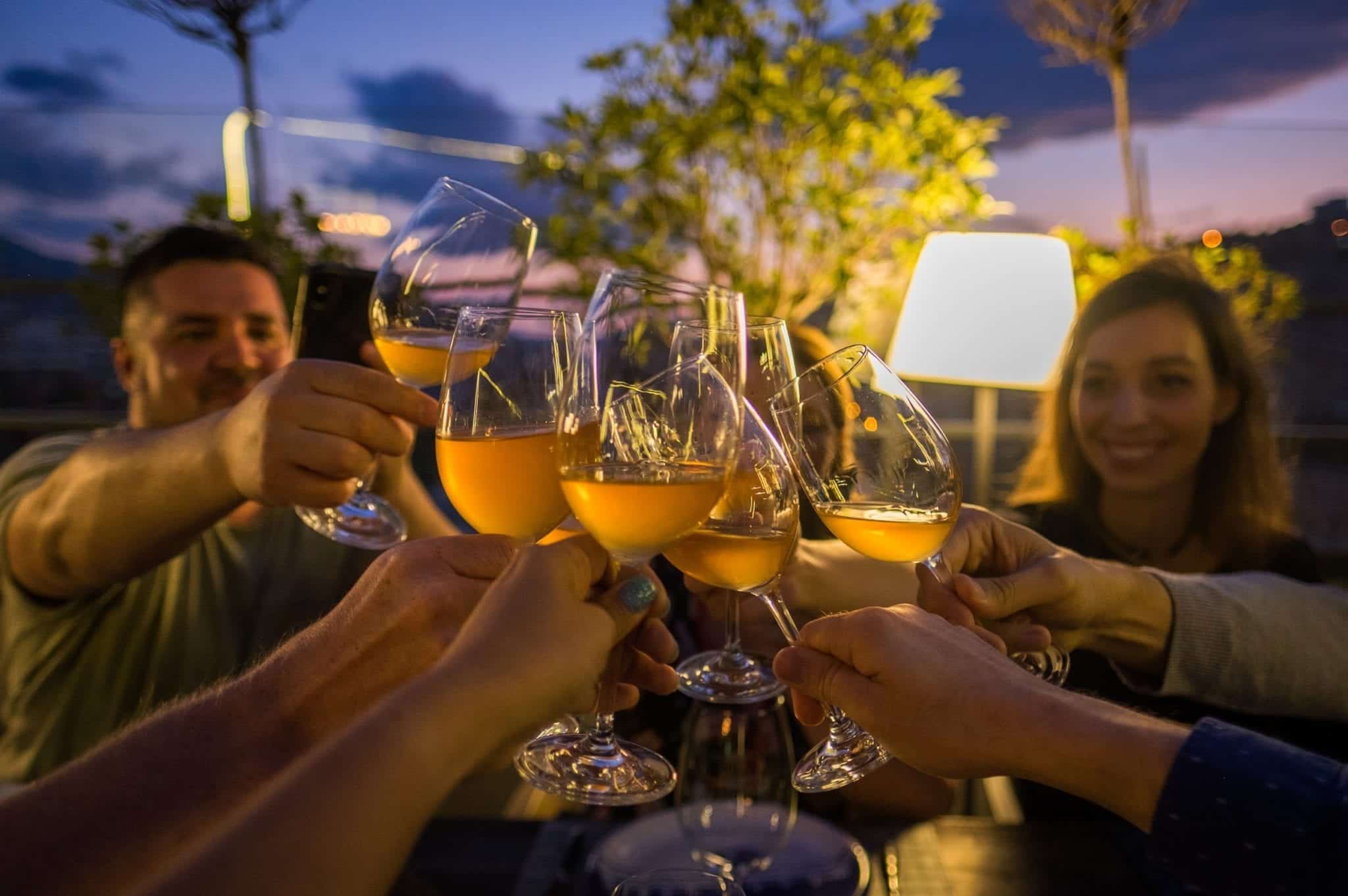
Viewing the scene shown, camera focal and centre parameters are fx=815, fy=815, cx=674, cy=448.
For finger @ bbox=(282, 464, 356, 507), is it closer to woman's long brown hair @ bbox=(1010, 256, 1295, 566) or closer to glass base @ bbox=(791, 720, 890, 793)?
glass base @ bbox=(791, 720, 890, 793)

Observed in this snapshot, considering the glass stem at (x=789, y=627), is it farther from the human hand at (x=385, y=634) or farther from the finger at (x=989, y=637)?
the human hand at (x=385, y=634)

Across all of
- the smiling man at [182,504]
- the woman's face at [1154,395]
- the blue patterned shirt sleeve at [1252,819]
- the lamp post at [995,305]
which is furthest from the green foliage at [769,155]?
the blue patterned shirt sleeve at [1252,819]

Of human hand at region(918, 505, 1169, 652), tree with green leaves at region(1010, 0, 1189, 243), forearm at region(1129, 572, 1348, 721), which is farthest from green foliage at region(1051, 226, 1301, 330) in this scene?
human hand at region(918, 505, 1169, 652)

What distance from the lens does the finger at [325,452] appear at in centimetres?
127

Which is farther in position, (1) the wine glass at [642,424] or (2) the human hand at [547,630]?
(1) the wine glass at [642,424]

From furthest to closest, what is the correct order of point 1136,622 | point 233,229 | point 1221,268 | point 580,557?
point 1221,268, point 233,229, point 1136,622, point 580,557

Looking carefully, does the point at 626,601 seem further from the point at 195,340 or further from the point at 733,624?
the point at 195,340

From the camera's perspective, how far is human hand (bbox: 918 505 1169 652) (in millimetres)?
1121

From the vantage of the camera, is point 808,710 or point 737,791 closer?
point 808,710

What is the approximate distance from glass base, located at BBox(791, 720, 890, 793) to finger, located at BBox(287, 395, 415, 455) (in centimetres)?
78

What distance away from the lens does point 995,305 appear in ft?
8.65

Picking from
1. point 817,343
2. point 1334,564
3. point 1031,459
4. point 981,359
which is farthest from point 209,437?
point 1334,564

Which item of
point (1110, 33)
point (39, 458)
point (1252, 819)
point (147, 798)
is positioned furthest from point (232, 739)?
point (1110, 33)

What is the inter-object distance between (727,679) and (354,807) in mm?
692
